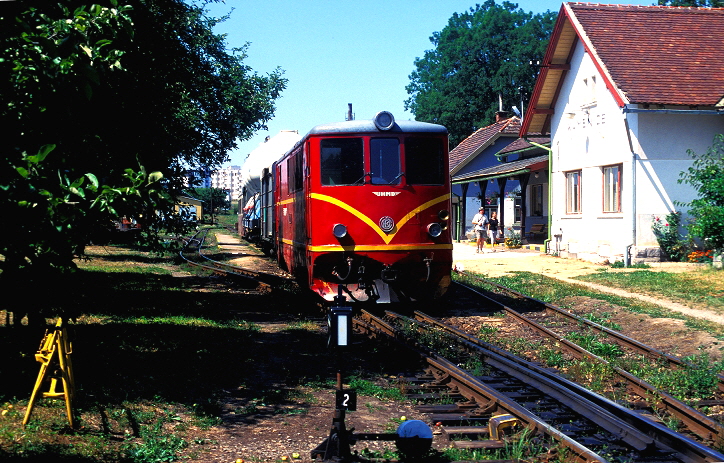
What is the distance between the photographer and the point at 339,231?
Result: 12.5 meters

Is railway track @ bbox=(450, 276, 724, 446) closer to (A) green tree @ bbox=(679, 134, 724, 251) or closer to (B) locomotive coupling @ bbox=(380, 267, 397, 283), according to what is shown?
(B) locomotive coupling @ bbox=(380, 267, 397, 283)

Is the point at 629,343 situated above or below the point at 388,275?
below

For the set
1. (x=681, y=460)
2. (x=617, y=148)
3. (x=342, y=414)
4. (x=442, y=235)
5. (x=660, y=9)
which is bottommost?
(x=681, y=460)

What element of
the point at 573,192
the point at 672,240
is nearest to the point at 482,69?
the point at 573,192

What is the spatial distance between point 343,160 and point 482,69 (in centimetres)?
5583

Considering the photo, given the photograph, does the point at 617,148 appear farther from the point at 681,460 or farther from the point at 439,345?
the point at 681,460

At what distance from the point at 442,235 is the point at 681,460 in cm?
748

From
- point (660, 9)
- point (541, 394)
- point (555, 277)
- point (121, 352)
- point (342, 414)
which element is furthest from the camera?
point (660, 9)

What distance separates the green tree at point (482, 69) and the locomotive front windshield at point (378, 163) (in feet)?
171

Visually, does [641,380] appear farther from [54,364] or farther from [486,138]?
[486,138]

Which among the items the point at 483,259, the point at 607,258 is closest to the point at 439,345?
the point at 607,258

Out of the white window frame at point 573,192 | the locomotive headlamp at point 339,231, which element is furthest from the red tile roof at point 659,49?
the locomotive headlamp at point 339,231

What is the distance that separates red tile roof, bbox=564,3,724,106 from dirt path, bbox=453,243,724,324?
4.88 m

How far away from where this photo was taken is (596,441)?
6051 mm
